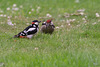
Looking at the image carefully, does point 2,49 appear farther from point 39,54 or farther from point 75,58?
point 75,58

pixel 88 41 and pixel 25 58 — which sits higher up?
pixel 25 58

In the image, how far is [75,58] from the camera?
17.1 ft

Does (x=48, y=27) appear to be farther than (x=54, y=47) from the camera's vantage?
Yes

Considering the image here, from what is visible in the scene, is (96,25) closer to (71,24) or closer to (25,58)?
(71,24)

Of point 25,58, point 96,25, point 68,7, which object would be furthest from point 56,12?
point 25,58

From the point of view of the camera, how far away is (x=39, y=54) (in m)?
5.88

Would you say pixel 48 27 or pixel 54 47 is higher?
pixel 48 27

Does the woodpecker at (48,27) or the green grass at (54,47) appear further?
the woodpecker at (48,27)

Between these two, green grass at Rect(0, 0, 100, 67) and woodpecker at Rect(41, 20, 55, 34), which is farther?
woodpecker at Rect(41, 20, 55, 34)

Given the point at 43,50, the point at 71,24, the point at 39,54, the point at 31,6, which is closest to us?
the point at 39,54

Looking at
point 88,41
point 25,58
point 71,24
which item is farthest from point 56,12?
point 25,58

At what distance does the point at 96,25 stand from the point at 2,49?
4.61 meters

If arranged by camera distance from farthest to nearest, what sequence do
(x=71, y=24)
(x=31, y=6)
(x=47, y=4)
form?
(x=47, y=4), (x=31, y=6), (x=71, y=24)

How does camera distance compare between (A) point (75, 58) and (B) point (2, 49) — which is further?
(B) point (2, 49)
